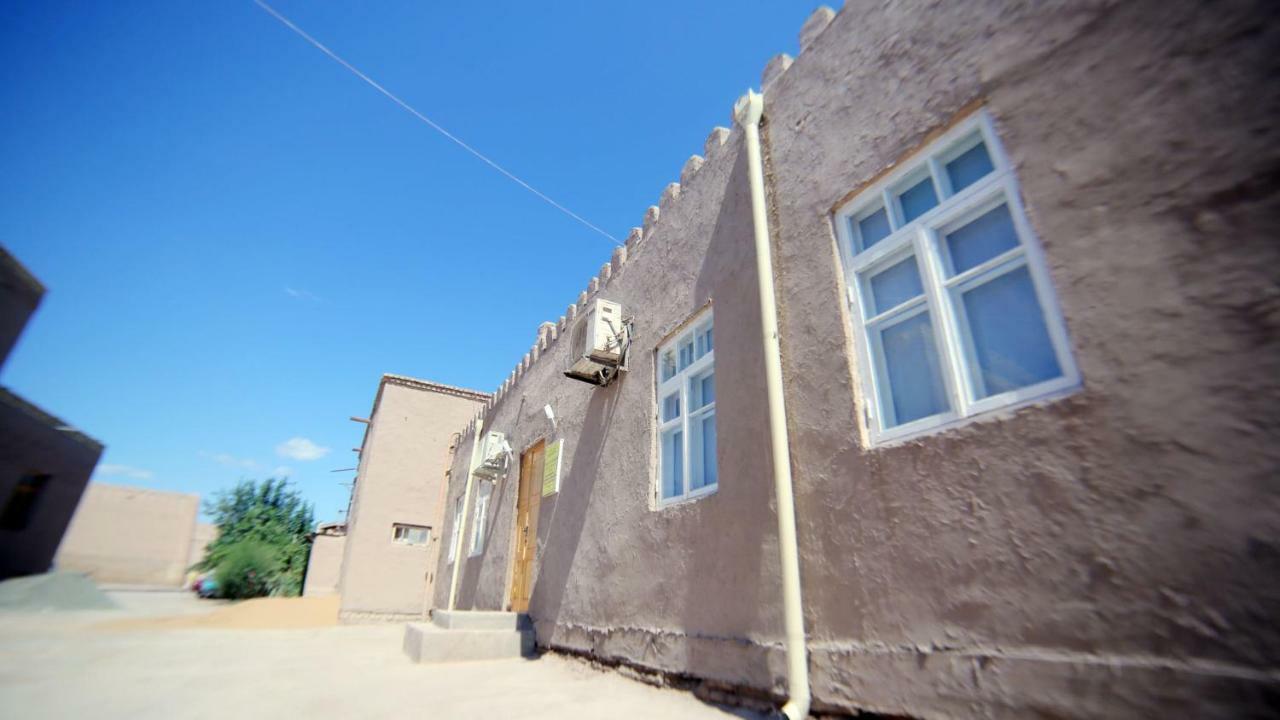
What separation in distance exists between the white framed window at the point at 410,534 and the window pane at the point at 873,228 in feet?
48.5

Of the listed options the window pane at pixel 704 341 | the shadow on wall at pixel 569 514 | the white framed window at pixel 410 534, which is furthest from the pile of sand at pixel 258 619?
the window pane at pixel 704 341

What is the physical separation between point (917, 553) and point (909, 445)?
465mm

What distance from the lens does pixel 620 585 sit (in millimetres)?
4480

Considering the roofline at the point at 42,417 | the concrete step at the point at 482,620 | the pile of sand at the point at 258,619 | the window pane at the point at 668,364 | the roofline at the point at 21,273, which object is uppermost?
the roofline at the point at 21,273

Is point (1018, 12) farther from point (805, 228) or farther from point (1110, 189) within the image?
point (805, 228)

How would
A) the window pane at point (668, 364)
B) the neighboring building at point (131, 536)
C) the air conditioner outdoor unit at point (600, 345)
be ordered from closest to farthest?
the window pane at point (668, 364), the air conditioner outdoor unit at point (600, 345), the neighboring building at point (131, 536)

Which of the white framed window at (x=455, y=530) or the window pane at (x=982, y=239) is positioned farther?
the white framed window at (x=455, y=530)

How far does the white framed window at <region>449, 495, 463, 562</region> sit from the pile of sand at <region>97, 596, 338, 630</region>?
3.43 meters

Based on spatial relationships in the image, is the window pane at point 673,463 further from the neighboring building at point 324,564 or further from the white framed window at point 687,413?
the neighboring building at point 324,564

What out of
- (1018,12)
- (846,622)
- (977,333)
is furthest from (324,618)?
(1018,12)

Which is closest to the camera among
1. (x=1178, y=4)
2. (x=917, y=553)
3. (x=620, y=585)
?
(x=1178, y=4)

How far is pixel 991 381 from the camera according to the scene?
2.28 m

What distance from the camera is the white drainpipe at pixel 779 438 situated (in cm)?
259

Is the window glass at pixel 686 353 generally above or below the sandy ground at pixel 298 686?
above
